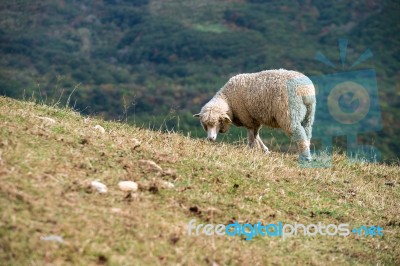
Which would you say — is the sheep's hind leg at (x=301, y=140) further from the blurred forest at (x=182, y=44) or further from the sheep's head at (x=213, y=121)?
the blurred forest at (x=182, y=44)

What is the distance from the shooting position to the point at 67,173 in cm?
622

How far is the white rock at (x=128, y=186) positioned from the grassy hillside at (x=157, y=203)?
A: 7cm

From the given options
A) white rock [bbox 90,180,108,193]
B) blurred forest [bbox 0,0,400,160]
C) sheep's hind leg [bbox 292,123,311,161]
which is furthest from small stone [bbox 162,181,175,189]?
blurred forest [bbox 0,0,400,160]

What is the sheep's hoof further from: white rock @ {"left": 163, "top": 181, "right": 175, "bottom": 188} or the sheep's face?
white rock @ {"left": 163, "top": 181, "right": 175, "bottom": 188}

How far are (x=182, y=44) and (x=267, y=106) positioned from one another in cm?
8004

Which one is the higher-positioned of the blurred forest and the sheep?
the sheep

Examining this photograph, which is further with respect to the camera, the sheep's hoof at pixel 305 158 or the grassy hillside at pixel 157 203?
the sheep's hoof at pixel 305 158

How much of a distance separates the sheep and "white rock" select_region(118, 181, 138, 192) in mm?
4998

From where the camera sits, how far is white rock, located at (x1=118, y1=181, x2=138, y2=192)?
6250 millimetres

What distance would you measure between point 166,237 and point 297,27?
98379mm

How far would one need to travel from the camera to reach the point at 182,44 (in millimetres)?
90312

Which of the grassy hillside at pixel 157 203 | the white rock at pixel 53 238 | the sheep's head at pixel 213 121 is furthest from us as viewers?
the sheep's head at pixel 213 121

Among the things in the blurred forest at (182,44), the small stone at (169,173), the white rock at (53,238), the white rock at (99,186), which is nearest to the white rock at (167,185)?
the small stone at (169,173)

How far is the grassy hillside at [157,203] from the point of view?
16.8 ft
